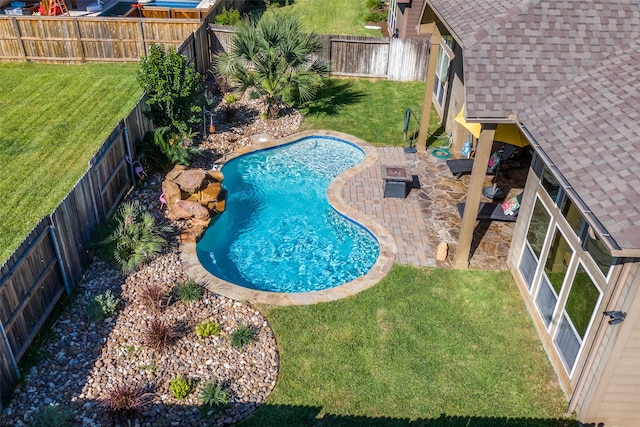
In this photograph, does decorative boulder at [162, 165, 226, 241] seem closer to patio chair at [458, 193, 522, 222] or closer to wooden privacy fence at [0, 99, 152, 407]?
wooden privacy fence at [0, 99, 152, 407]

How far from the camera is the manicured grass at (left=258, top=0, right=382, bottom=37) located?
2958 cm

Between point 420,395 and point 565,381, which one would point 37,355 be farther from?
point 565,381

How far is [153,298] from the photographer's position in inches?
425

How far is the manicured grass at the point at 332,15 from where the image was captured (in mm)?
29578

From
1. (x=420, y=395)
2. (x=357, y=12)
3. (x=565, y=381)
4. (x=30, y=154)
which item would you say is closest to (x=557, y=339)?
(x=565, y=381)

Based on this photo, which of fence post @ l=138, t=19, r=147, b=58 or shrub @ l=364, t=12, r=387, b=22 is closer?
fence post @ l=138, t=19, r=147, b=58

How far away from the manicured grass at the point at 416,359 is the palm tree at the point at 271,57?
30.1 feet

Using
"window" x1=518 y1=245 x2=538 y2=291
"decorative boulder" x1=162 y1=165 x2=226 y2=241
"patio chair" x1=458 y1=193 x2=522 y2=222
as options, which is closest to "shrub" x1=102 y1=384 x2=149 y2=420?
"decorative boulder" x1=162 y1=165 x2=226 y2=241

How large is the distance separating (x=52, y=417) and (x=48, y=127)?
11857mm

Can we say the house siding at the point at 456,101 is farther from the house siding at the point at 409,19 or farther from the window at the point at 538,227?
the window at the point at 538,227

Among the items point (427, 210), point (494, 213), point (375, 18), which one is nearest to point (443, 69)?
point (427, 210)

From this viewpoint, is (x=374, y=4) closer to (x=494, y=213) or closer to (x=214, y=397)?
(x=494, y=213)

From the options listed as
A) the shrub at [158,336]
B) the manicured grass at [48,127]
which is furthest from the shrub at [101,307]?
the manicured grass at [48,127]

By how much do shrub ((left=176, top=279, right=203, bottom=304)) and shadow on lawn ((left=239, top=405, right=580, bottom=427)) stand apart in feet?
10.3
